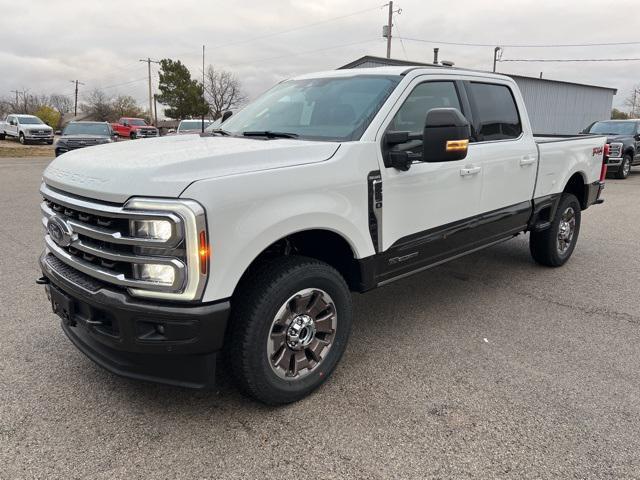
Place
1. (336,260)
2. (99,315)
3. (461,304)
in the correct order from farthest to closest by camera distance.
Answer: (461,304) → (336,260) → (99,315)

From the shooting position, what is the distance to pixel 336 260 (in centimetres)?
324

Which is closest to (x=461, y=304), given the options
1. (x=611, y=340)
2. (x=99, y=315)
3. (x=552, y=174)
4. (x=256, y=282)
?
(x=611, y=340)

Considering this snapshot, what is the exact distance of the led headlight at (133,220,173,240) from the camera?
7.43 ft

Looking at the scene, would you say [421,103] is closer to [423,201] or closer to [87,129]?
[423,201]

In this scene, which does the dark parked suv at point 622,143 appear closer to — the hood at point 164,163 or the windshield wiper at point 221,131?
the windshield wiper at point 221,131

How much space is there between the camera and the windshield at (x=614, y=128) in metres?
15.7

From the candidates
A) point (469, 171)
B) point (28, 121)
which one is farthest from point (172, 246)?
point (28, 121)

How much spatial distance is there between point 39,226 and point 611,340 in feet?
24.3

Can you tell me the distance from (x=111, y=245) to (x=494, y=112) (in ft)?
11.1

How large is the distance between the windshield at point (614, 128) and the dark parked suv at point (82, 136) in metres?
16.1

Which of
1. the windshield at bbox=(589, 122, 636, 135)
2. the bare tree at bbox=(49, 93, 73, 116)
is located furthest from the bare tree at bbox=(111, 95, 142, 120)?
the windshield at bbox=(589, 122, 636, 135)

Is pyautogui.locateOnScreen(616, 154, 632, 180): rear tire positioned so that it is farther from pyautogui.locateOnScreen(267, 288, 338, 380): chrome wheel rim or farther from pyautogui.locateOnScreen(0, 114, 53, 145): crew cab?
pyautogui.locateOnScreen(0, 114, 53, 145): crew cab

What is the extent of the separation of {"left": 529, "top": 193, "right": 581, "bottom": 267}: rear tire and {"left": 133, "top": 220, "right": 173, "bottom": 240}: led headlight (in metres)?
4.34

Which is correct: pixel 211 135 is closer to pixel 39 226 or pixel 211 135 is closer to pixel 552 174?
pixel 552 174
